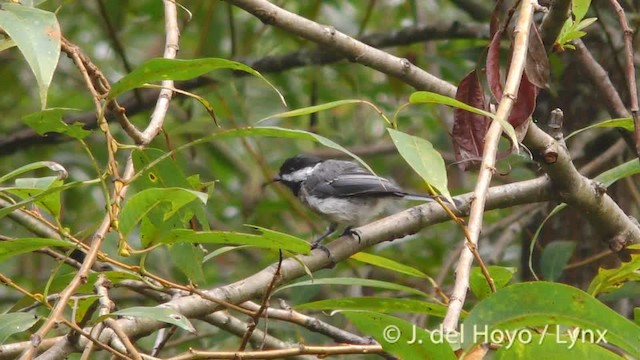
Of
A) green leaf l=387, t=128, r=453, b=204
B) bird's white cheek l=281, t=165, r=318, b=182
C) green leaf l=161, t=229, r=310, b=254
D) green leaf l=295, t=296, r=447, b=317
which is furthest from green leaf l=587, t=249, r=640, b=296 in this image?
bird's white cheek l=281, t=165, r=318, b=182

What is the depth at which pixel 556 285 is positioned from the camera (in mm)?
1653

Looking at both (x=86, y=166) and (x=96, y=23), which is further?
(x=96, y=23)

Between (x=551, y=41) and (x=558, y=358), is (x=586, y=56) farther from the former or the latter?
(x=558, y=358)

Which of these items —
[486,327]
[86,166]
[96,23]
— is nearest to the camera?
[486,327]

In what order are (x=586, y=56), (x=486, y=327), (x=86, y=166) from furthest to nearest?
(x=86, y=166) < (x=586, y=56) < (x=486, y=327)

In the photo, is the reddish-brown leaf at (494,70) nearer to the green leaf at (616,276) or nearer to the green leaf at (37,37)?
the green leaf at (616,276)

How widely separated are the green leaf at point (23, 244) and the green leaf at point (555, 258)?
2.32 m

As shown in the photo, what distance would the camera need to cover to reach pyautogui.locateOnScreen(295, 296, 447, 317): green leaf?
2.29m

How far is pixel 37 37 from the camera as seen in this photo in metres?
1.75

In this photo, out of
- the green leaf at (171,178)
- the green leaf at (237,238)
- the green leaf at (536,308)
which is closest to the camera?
the green leaf at (536,308)

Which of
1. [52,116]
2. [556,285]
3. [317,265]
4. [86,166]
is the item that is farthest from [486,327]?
[86,166]

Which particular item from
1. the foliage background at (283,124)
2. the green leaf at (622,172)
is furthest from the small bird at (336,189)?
the green leaf at (622,172)

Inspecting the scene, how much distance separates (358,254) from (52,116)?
1.07 m

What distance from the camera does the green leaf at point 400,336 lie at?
5.46ft
